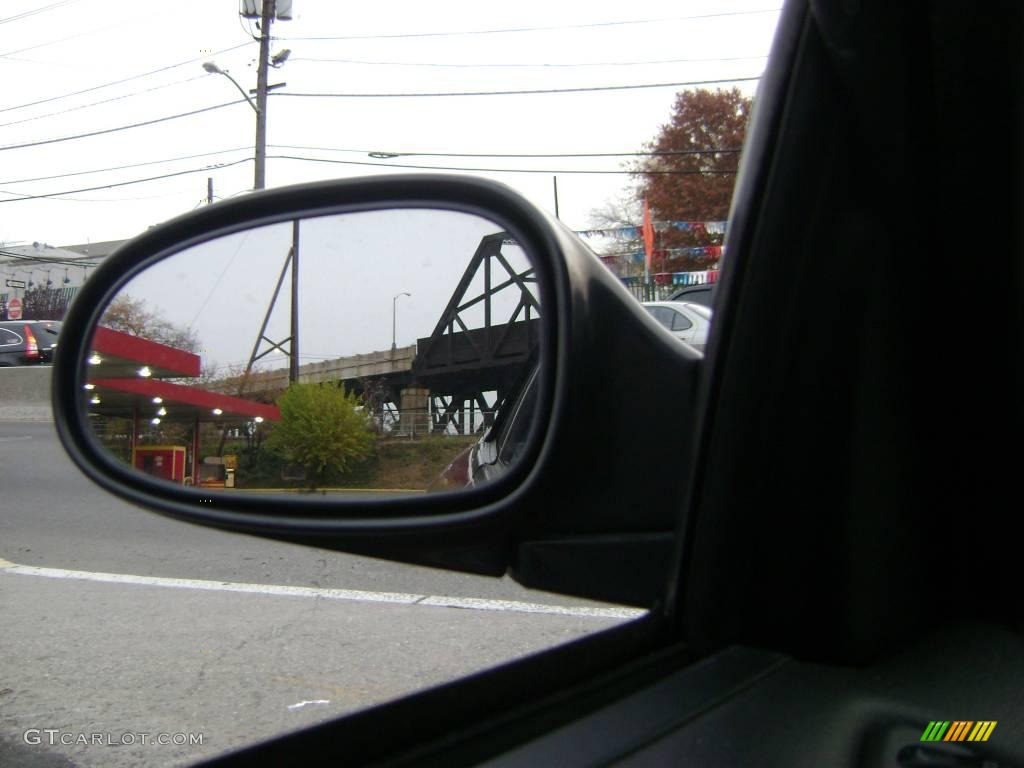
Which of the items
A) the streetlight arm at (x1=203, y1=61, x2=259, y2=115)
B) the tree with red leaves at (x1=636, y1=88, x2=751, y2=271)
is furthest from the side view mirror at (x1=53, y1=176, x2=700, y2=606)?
the streetlight arm at (x1=203, y1=61, x2=259, y2=115)

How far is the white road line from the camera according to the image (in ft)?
13.6

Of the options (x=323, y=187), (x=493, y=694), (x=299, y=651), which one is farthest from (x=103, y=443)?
(x=299, y=651)

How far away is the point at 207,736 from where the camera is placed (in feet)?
8.27

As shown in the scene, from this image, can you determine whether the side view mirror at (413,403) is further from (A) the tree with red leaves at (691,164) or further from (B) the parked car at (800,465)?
(A) the tree with red leaves at (691,164)

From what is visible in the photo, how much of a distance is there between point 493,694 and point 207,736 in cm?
121

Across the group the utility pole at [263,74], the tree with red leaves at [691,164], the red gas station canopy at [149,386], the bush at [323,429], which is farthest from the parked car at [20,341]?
the bush at [323,429]

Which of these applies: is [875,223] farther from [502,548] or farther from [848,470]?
[502,548]

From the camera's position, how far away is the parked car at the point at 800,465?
133cm

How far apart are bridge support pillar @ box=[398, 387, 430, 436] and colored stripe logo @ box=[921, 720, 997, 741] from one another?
85 centimetres

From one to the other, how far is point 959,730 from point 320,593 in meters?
3.94

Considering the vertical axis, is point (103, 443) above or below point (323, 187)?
below

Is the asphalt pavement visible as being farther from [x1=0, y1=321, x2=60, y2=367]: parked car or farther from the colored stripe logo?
[x1=0, y1=321, x2=60, y2=367]: parked car

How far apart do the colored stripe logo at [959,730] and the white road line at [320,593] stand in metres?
1.92

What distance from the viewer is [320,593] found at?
492cm
